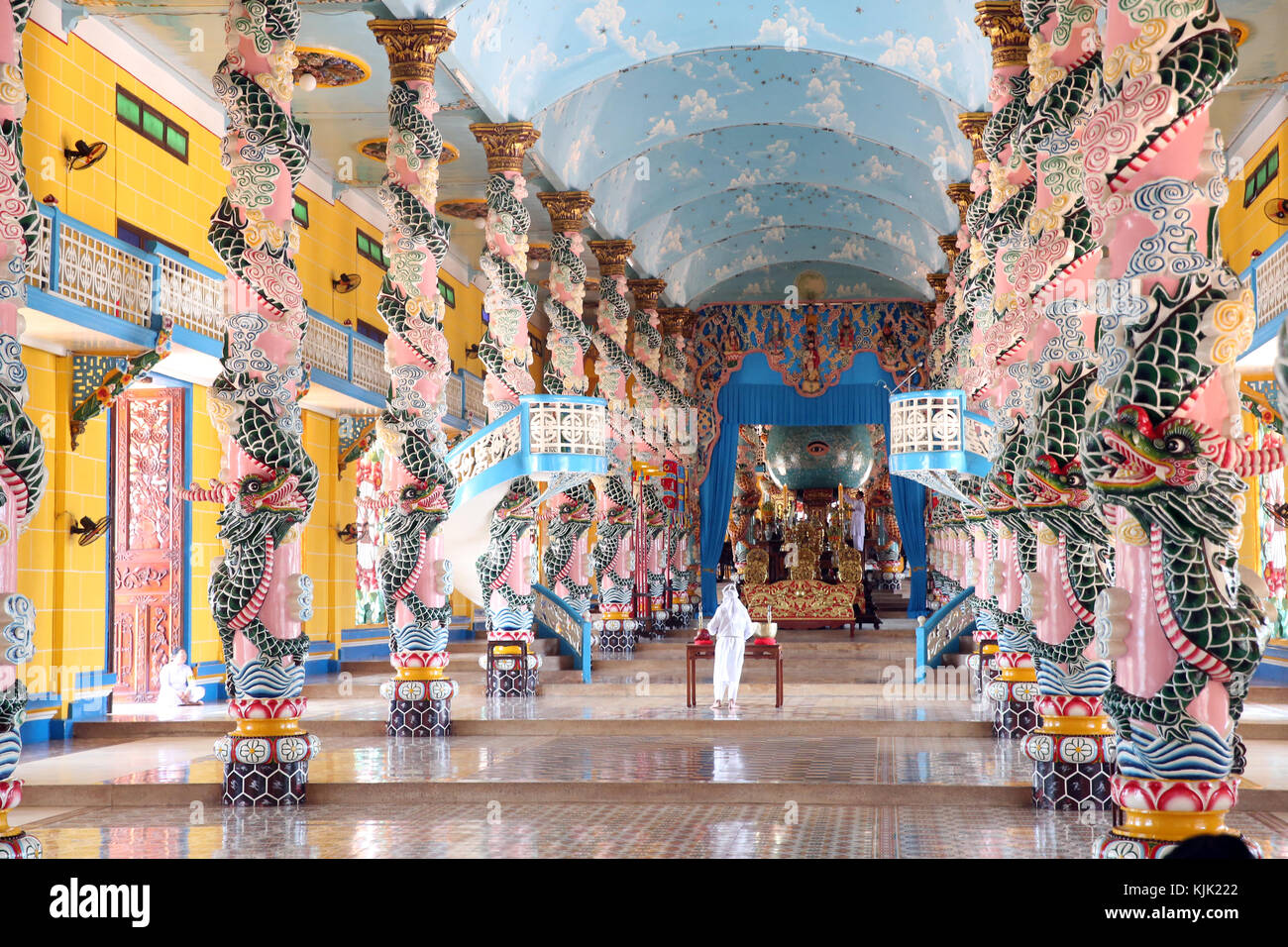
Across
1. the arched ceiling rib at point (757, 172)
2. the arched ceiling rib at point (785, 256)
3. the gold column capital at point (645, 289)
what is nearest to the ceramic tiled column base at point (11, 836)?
the arched ceiling rib at point (757, 172)

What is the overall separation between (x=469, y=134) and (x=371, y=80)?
7.17ft

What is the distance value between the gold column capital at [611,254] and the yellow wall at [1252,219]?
935 cm

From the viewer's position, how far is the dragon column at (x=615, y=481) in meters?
20.7

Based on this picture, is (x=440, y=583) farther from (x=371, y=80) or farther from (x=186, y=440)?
(x=371, y=80)

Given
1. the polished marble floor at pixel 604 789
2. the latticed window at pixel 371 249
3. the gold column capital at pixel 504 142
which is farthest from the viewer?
the latticed window at pixel 371 249

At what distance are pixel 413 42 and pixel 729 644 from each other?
6855 mm

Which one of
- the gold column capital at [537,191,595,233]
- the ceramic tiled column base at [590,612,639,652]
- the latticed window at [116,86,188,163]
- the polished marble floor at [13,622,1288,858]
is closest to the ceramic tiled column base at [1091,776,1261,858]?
the polished marble floor at [13,622,1288,858]

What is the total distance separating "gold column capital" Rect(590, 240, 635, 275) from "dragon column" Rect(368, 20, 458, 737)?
32.3 ft

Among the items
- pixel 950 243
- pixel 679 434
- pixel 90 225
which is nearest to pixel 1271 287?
pixel 950 243

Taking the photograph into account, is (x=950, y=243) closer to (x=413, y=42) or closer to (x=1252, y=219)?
(x=1252, y=219)

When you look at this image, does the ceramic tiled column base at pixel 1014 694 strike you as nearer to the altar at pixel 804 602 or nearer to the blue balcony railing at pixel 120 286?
the blue balcony railing at pixel 120 286

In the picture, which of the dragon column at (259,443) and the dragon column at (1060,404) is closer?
the dragon column at (1060,404)

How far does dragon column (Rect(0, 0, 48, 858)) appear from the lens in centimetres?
532

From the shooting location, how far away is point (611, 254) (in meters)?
22.2
